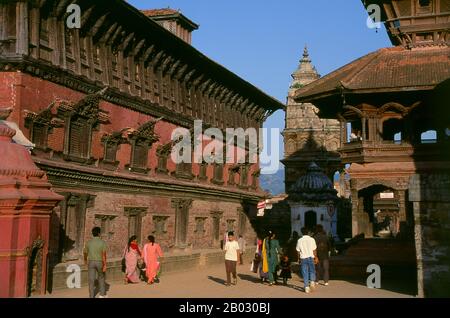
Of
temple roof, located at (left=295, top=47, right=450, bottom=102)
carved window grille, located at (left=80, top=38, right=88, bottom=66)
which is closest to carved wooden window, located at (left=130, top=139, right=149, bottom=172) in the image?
carved window grille, located at (left=80, top=38, right=88, bottom=66)

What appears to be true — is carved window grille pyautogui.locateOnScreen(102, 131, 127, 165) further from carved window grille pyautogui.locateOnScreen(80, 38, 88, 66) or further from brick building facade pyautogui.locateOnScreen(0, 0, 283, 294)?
carved window grille pyautogui.locateOnScreen(80, 38, 88, 66)

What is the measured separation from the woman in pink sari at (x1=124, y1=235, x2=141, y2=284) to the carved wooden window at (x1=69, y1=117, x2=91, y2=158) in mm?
4493

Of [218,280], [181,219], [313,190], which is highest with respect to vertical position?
[313,190]

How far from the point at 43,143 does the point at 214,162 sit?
52.7 ft

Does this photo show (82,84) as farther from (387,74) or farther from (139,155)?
(387,74)

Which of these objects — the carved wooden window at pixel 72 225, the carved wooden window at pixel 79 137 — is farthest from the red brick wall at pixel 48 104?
the carved wooden window at pixel 72 225

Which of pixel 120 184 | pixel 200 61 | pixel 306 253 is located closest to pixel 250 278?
pixel 306 253

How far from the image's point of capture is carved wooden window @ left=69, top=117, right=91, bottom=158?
21344mm

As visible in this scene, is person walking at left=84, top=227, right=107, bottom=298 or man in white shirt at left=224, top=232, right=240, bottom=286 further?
man in white shirt at left=224, top=232, right=240, bottom=286

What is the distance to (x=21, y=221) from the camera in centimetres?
1402

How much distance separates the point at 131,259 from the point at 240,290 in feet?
13.0

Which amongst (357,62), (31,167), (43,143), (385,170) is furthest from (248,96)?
(31,167)

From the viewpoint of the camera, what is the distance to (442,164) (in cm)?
2089

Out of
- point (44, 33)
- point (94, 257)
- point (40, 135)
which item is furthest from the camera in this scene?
point (44, 33)
